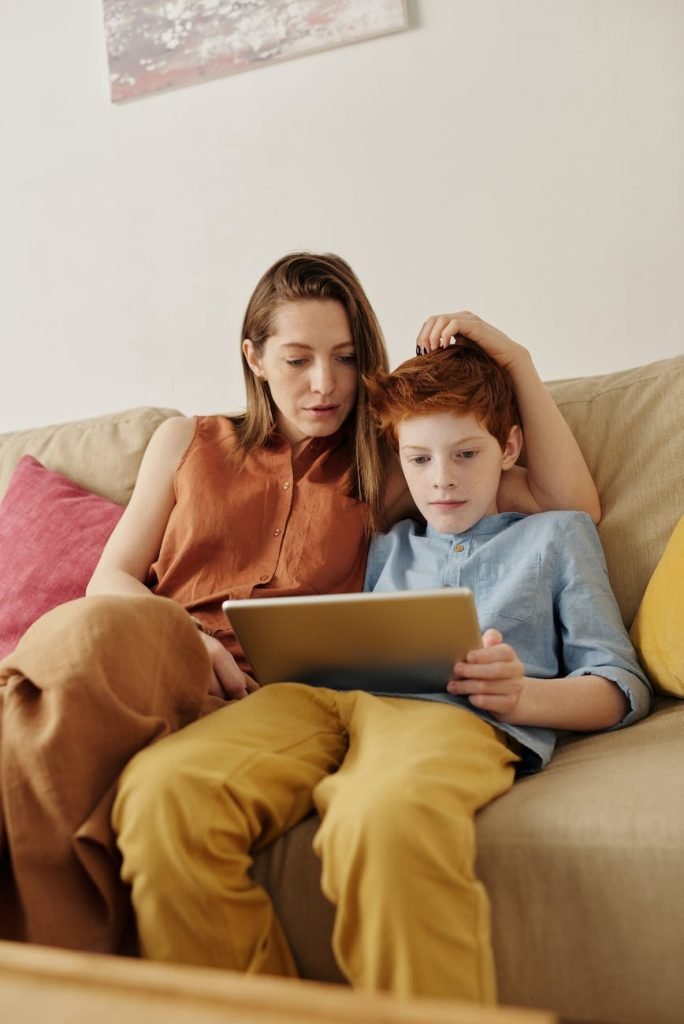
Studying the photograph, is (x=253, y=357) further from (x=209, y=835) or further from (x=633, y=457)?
(x=209, y=835)

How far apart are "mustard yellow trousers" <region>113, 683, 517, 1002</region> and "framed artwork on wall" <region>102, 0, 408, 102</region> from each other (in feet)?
5.35

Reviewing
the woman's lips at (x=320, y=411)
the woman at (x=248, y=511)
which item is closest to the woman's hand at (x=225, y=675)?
the woman at (x=248, y=511)

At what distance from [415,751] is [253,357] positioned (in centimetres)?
93

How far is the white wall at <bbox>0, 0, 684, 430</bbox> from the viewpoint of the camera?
2059mm

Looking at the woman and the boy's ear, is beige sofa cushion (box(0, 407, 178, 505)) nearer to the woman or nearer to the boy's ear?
the woman

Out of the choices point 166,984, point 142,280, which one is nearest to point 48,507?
point 142,280

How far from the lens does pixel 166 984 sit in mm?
607

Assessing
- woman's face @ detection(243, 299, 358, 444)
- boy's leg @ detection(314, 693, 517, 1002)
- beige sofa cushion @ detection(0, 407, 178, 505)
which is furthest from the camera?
beige sofa cushion @ detection(0, 407, 178, 505)

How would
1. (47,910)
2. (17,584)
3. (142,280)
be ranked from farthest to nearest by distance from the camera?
(142,280)
(17,584)
(47,910)

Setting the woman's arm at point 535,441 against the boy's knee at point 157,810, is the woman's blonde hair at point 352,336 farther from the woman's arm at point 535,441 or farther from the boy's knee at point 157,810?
the boy's knee at point 157,810

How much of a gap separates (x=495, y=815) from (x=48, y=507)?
113 cm

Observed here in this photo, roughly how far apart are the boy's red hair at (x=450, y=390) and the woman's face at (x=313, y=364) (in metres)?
0.11

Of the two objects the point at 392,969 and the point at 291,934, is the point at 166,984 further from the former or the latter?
the point at 291,934

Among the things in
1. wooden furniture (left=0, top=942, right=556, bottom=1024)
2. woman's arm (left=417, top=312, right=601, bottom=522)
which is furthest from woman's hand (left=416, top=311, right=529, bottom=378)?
wooden furniture (left=0, top=942, right=556, bottom=1024)
